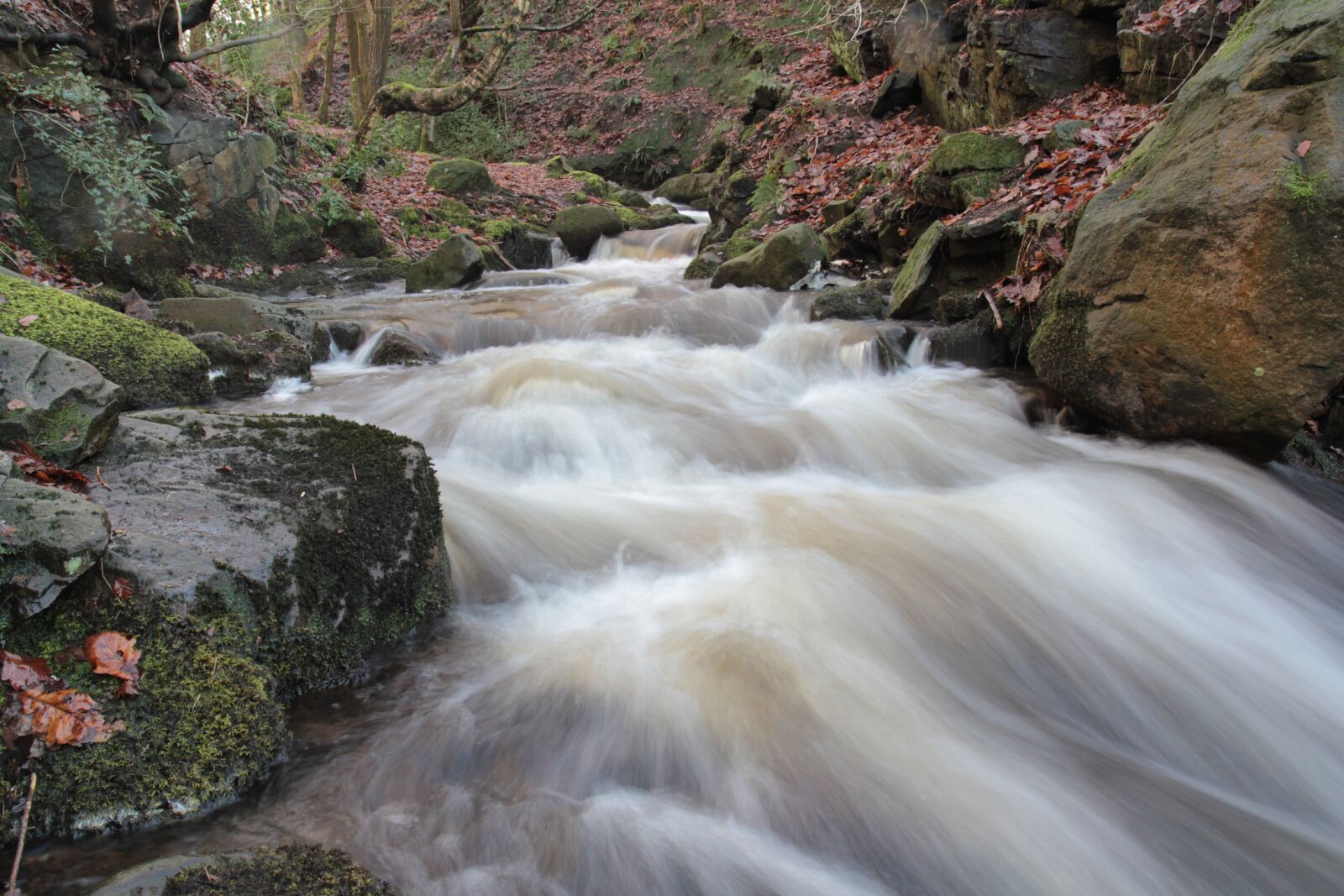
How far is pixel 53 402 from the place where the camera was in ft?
8.93

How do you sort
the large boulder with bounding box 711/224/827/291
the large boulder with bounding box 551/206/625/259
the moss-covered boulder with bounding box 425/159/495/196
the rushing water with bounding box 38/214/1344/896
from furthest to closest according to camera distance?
the moss-covered boulder with bounding box 425/159/495/196 < the large boulder with bounding box 551/206/625/259 < the large boulder with bounding box 711/224/827/291 < the rushing water with bounding box 38/214/1344/896

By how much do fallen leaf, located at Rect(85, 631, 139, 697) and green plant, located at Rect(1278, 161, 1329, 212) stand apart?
18.2ft

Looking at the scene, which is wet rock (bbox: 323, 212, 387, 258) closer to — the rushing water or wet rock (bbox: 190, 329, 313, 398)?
wet rock (bbox: 190, 329, 313, 398)

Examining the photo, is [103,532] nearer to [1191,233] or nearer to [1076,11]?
[1191,233]

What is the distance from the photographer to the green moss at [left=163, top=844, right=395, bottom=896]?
1.55m

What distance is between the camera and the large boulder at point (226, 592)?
6.54 feet

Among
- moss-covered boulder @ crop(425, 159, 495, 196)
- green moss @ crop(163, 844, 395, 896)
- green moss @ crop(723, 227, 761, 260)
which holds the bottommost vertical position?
green moss @ crop(163, 844, 395, 896)

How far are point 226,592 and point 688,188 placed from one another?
58.6 ft

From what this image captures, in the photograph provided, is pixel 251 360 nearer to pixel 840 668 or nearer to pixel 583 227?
pixel 840 668

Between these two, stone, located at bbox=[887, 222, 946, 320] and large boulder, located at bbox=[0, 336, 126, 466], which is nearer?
large boulder, located at bbox=[0, 336, 126, 466]

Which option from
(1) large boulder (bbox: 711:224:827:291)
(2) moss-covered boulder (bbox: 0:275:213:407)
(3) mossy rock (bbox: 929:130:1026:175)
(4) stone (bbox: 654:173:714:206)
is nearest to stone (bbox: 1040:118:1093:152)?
(3) mossy rock (bbox: 929:130:1026:175)

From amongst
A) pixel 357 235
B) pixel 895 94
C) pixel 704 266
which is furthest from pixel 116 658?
pixel 895 94

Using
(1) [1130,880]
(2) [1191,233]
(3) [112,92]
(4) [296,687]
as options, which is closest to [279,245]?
(3) [112,92]

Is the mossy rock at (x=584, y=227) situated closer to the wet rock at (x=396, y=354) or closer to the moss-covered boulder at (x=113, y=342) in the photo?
the wet rock at (x=396, y=354)
